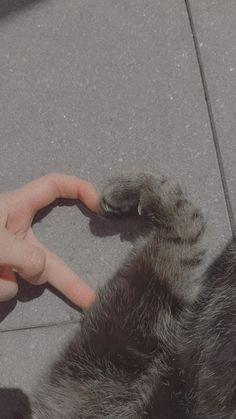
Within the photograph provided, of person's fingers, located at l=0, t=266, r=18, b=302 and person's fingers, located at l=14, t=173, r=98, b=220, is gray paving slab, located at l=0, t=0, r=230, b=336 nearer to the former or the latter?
person's fingers, located at l=14, t=173, r=98, b=220

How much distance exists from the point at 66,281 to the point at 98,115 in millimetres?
539

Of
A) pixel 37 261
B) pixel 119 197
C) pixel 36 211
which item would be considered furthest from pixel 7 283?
pixel 119 197

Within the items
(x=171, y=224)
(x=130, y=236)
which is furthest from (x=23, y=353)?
(x=171, y=224)

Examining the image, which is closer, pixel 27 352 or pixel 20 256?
pixel 20 256

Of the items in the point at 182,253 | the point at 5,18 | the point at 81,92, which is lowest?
the point at 182,253

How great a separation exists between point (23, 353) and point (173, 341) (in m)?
0.52

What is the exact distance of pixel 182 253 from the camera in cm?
180

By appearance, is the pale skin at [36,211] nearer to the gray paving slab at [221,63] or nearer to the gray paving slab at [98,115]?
the gray paving slab at [98,115]

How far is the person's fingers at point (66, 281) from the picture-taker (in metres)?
1.86

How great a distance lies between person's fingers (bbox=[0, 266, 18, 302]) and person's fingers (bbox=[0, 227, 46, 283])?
56mm

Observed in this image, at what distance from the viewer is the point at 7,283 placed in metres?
1.73

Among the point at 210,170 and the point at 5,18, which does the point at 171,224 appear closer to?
the point at 210,170

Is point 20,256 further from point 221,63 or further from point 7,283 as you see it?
point 221,63

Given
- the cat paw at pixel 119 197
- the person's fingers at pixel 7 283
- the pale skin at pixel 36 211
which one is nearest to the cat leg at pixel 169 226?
the cat paw at pixel 119 197
